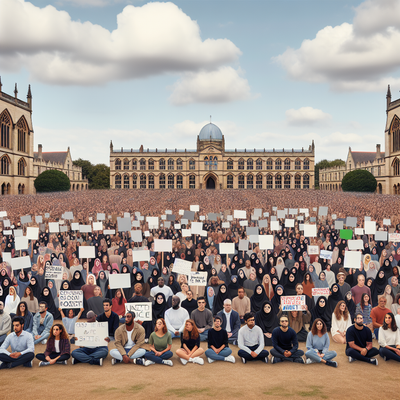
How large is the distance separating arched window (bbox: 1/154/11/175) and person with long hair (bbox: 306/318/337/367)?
5559cm

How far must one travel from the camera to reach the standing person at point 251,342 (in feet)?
25.6

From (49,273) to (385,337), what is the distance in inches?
335

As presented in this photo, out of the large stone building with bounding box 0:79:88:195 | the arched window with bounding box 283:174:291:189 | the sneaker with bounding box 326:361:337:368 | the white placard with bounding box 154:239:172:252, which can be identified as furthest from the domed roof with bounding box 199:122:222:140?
the sneaker with bounding box 326:361:337:368

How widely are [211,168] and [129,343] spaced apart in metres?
78.8

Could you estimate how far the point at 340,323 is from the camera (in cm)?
894

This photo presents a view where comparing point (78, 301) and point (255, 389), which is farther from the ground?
point (78, 301)

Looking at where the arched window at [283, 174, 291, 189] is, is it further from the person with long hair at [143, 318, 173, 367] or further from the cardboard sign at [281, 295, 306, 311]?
the person with long hair at [143, 318, 173, 367]

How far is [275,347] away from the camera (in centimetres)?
785

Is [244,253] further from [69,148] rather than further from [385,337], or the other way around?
[69,148]

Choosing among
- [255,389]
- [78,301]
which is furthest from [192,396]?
[78,301]

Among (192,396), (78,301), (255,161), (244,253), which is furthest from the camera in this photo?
(255,161)

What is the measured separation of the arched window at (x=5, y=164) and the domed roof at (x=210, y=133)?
44.8 meters

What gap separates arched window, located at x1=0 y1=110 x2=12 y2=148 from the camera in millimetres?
54062

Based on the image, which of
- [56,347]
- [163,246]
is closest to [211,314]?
[56,347]
